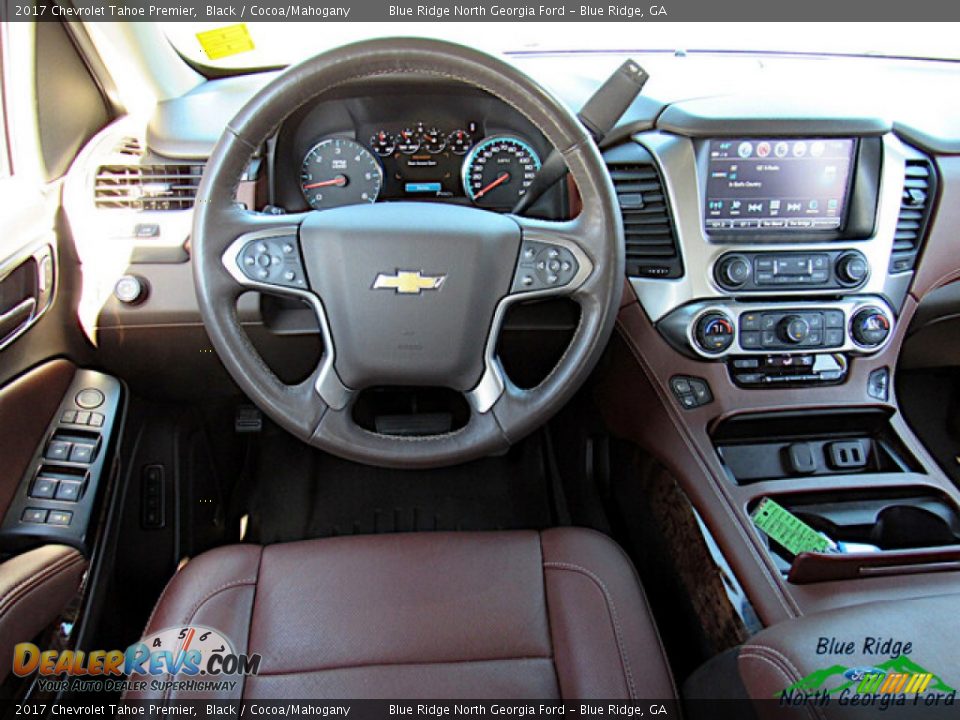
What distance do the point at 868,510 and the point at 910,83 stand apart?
98cm

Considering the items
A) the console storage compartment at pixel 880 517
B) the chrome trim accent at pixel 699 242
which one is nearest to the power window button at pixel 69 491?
the chrome trim accent at pixel 699 242

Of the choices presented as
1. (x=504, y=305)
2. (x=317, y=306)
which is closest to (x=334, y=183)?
(x=317, y=306)

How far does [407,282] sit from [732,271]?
0.65 metres

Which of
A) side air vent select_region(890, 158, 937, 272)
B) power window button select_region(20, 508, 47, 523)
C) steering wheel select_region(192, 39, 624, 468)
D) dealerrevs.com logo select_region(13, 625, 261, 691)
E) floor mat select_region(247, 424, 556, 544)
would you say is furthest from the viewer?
floor mat select_region(247, 424, 556, 544)

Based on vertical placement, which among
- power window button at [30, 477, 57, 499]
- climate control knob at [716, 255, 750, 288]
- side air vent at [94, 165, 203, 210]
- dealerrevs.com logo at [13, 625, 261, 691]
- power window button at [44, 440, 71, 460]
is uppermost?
side air vent at [94, 165, 203, 210]

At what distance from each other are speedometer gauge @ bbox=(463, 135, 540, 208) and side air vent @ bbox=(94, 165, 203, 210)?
55 centimetres

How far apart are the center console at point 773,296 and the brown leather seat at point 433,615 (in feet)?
1.22

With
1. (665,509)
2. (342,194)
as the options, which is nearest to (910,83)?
(665,509)

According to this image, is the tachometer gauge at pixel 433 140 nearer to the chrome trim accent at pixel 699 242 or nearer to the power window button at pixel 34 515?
the chrome trim accent at pixel 699 242

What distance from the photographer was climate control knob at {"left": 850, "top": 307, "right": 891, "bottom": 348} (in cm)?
144

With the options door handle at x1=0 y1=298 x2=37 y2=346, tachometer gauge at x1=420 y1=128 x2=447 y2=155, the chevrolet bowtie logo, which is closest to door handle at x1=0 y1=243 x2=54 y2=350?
door handle at x1=0 y1=298 x2=37 y2=346

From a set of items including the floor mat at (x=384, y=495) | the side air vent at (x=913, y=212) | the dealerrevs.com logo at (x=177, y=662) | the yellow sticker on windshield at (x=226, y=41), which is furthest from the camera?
the floor mat at (x=384, y=495)

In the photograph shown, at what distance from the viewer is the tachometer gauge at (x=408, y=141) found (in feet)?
5.02

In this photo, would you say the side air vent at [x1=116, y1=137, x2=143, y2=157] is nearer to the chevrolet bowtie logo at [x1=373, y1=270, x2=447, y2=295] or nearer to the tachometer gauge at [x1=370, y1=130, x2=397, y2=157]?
the tachometer gauge at [x1=370, y1=130, x2=397, y2=157]
